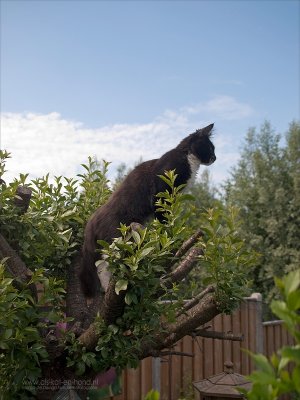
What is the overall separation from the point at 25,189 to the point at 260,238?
35.6 feet

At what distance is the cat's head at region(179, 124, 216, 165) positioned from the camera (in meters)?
4.57

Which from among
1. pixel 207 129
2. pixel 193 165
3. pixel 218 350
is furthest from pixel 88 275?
pixel 218 350

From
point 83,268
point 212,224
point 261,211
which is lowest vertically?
point 83,268

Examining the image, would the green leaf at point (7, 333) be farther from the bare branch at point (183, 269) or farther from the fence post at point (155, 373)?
the fence post at point (155, 373)

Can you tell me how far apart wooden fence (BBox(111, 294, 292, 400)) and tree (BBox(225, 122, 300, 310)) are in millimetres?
4710

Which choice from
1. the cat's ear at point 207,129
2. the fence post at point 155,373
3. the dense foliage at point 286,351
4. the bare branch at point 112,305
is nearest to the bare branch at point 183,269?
the bare branch at point 112,305

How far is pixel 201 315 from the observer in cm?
291

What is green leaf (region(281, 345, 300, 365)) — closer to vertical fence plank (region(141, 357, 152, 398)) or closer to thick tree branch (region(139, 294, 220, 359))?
thick tree branch (region(139, 294, 220, 359))

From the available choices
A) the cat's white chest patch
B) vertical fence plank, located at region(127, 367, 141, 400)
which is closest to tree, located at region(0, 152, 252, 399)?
the cat's white chest patch

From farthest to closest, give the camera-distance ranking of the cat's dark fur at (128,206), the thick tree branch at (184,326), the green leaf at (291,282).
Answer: the cat's dark fur at (128,206) → the thick tree branch at (184,326) → the green leaf at (291,282)

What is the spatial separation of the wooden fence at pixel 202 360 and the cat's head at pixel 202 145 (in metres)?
1.97

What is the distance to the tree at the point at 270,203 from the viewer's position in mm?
13023

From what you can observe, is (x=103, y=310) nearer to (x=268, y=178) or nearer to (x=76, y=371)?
(x=76, y=371)

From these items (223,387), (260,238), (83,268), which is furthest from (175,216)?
(260,238)
